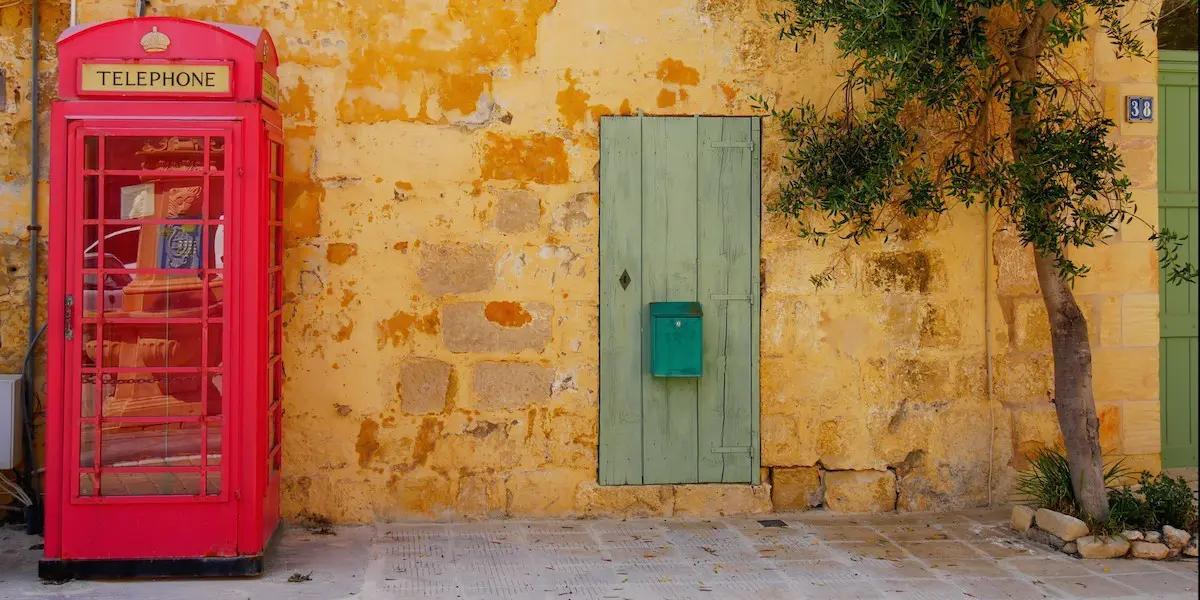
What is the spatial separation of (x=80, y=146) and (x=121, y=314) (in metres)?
0.73

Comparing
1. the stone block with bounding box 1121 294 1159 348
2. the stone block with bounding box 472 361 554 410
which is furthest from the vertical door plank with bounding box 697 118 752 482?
the stone block with bounding box 1121 294 1159 348

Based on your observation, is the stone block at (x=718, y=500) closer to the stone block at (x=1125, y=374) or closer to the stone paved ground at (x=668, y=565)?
the stone paved ground at (x=668, y=565)

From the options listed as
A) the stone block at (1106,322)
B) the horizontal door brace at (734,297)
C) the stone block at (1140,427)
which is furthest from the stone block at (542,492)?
the stone block at (1140,427)

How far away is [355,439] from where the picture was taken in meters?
5.85

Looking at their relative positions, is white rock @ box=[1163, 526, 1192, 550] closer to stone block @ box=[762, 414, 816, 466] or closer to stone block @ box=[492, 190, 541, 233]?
stone block @ box=[762, 414, 816, 466]

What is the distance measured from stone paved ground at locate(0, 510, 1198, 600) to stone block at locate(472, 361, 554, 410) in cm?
65

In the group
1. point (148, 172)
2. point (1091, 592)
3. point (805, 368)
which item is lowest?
point (1091, 592)

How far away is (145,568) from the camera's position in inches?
189

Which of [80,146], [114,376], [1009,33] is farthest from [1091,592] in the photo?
[80,146]

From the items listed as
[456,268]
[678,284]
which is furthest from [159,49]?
[678,284]

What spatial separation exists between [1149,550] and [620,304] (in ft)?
9.47

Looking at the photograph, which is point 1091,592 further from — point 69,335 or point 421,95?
point 69,335

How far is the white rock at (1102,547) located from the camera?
5367mm

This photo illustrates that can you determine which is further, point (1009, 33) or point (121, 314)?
point (1009, 33)
